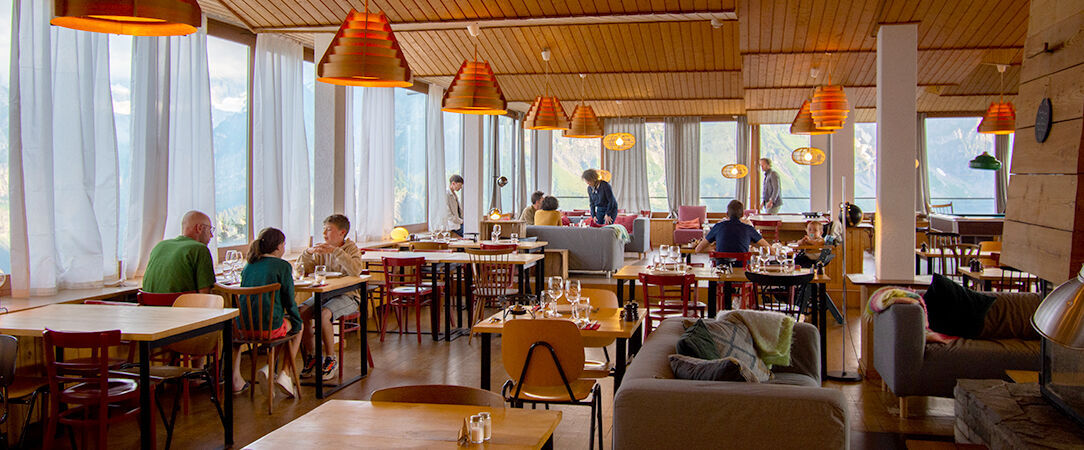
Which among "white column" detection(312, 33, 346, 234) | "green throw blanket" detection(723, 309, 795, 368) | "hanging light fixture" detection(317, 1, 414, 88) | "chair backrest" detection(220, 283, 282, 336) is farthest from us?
"white column" detection(312, 33, 346, 234)

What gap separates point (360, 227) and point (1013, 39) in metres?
7.65

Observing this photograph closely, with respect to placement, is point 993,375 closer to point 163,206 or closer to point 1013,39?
→ point 1013,39

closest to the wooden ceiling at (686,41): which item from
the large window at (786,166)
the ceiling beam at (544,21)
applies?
the ceiling beam at (544,21)

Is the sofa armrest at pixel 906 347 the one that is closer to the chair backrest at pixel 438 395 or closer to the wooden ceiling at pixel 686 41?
the wooden ceiling at pixel 686 41

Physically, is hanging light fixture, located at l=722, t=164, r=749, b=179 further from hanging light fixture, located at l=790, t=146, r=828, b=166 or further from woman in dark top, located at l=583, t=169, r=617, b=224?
woman in dark top, located at l=583, t=169, r=617, b=224

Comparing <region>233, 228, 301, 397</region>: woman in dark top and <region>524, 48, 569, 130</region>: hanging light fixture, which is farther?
<region>524, 48, 569, 130</region>: hanging light fixture

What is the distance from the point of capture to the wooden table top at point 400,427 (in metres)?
2.37

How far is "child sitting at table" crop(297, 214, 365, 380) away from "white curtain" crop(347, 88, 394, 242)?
133 inches

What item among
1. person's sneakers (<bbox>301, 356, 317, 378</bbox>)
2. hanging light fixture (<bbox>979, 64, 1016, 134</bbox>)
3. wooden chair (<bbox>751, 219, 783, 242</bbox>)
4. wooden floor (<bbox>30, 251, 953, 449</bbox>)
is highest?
hanging light fixture (<bbox>979, 64, 1016, 134</bbox>)

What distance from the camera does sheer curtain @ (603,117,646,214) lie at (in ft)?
61.2

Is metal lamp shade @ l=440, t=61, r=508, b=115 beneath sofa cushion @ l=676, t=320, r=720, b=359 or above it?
above

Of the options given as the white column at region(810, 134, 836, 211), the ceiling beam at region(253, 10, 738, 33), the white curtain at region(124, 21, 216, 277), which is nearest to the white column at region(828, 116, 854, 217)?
the white column at region(810, 134, 836, 211)

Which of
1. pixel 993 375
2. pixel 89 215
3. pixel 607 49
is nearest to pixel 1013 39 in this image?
pixel 607 49

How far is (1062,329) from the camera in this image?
5.42 ft
